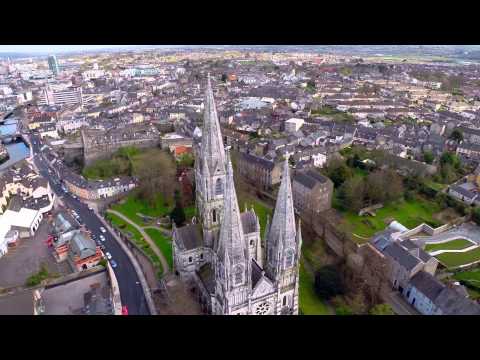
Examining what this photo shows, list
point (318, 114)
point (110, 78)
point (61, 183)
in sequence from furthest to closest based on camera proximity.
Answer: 1. point (110, 78)
2. point (318, 114)
3. point (61, 183)

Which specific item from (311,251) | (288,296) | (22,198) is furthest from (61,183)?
(288,296)

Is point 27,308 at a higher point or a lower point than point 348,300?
higher

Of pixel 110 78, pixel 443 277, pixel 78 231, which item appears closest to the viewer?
pixel 443 277

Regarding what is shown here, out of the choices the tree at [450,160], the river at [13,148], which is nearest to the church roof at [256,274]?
the tree at [450,160]

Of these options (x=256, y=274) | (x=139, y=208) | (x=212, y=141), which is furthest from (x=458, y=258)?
(x=139, y=208)

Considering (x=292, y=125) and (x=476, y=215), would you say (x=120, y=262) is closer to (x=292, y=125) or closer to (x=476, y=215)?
(x=476, y=215)

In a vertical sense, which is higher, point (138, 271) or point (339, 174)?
point (339, 174)

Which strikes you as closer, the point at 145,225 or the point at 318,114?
the point at 145,225

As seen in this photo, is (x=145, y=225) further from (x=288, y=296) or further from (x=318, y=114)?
(x=318, y=114)
